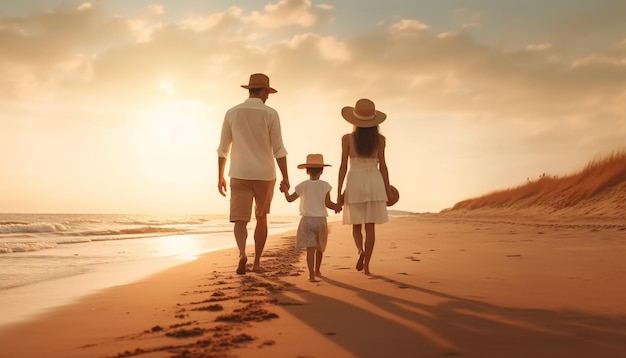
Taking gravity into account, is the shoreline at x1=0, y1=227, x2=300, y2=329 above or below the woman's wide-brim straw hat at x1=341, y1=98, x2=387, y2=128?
below

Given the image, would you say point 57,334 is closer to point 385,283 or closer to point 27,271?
point 385,283

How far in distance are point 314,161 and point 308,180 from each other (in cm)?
23

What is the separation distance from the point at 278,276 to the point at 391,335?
2.90 meters

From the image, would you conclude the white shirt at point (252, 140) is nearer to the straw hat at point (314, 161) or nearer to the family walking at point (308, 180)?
the family walking at point (308, 180)

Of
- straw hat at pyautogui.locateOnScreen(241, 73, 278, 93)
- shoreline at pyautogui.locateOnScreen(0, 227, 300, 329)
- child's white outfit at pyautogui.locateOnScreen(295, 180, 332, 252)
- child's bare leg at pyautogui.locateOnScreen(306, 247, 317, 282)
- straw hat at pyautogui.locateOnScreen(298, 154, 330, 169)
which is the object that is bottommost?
shoreline at pyautogui.locateOnScreen(0, 227, 300, 329)

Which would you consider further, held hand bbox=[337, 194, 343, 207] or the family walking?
held hand bbox=[337, 194, 343, 207]

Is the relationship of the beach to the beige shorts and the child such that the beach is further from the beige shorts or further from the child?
the beige shorts

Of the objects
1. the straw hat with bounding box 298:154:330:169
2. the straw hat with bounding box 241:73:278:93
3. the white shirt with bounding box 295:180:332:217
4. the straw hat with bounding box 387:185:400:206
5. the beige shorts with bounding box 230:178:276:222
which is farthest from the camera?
the straw hat with bounding box 241:73:278:93

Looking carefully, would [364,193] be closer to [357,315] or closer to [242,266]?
[242,266]

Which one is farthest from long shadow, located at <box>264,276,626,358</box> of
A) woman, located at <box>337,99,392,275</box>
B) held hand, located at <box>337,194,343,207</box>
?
held hand, located at <box>337,194,343,207</box>

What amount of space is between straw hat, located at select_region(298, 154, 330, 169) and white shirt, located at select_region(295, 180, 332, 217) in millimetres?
185

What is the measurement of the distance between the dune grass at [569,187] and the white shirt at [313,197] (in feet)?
45.6

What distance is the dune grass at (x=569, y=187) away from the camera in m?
16.6

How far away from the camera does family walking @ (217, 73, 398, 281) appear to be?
18.2 ft
